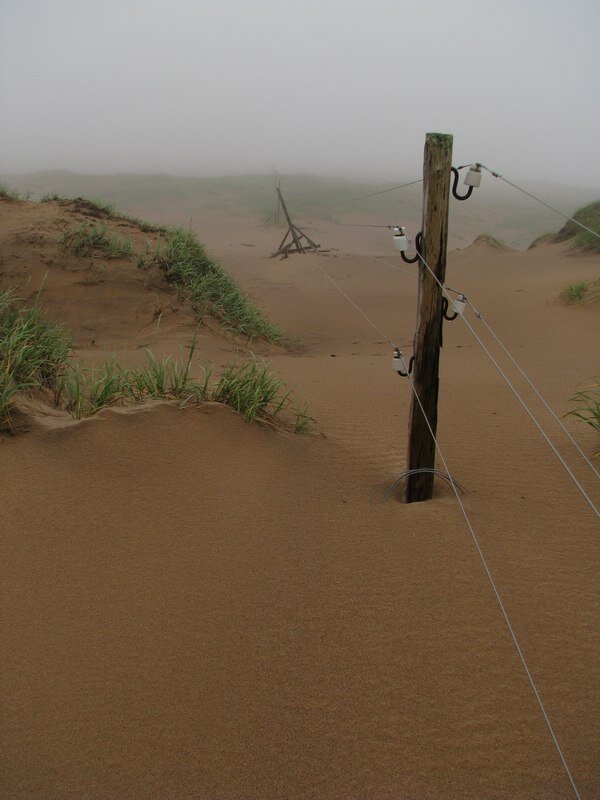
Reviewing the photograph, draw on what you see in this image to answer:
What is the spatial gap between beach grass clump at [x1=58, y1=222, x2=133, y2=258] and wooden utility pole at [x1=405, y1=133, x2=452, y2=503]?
18.2ft

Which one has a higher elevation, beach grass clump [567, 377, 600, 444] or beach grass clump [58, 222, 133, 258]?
beach grass clump [58, 222, 133, 258]

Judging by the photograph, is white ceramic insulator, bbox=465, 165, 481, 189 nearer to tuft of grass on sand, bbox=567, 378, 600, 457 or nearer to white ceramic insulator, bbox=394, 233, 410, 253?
white ceramic insulator, bbox=394, 233, 410, 253

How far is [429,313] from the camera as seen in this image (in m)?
3.10

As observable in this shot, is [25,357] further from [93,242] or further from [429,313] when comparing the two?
[93,242]

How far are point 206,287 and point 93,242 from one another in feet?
4.82

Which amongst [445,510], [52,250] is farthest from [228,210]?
[445,510]

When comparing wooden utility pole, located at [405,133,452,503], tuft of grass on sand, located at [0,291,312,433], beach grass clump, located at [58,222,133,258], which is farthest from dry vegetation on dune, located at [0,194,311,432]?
wooden utility pole, located at [405,133,452,503]

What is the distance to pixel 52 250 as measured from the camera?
7.48 m

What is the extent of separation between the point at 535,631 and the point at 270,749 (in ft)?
3.53

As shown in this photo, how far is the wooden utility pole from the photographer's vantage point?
2.90 metres

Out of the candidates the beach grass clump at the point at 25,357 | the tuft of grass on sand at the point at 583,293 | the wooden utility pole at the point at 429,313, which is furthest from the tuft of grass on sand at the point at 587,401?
the tuft of grass on sand at the point at 583,293

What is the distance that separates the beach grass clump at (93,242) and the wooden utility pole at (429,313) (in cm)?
556

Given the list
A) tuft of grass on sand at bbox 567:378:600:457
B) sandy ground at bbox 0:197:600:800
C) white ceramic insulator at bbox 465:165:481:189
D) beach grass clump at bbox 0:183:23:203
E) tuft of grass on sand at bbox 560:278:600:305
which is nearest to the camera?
sandy ground at bbox 0:197:600:800

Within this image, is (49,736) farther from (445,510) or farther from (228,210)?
(228,210)
